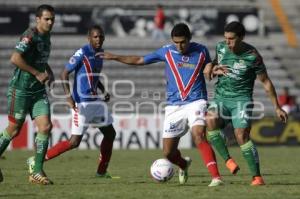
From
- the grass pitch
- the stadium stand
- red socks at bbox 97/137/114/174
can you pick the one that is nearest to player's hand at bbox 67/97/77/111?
red socks at bbox 97/137/114/174

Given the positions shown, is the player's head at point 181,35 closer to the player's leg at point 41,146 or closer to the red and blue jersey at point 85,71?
the player's leg at point 41,146

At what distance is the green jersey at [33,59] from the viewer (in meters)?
11.7

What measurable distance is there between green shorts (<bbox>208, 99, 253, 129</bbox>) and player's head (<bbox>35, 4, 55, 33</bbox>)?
2.52 m

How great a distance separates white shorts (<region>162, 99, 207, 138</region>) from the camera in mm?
11641

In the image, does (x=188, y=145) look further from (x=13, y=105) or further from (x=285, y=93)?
(x=13, y=105)

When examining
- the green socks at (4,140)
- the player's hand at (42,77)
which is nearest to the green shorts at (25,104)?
the green socks at (4,140)

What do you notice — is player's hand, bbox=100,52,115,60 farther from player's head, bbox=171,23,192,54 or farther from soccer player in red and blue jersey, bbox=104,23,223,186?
player's head, bbox=171,23,192,54

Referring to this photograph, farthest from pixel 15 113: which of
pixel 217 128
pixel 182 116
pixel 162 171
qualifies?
pixel 217 128

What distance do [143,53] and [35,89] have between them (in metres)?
21.2

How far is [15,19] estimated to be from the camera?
1270 inches

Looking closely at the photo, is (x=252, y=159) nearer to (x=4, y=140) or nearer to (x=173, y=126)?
(x=173, y=126)

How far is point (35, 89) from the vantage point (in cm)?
1190

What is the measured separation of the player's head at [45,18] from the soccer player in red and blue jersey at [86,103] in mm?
1894

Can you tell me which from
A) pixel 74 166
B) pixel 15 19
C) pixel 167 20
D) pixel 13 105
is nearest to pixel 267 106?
pixel 167 20
